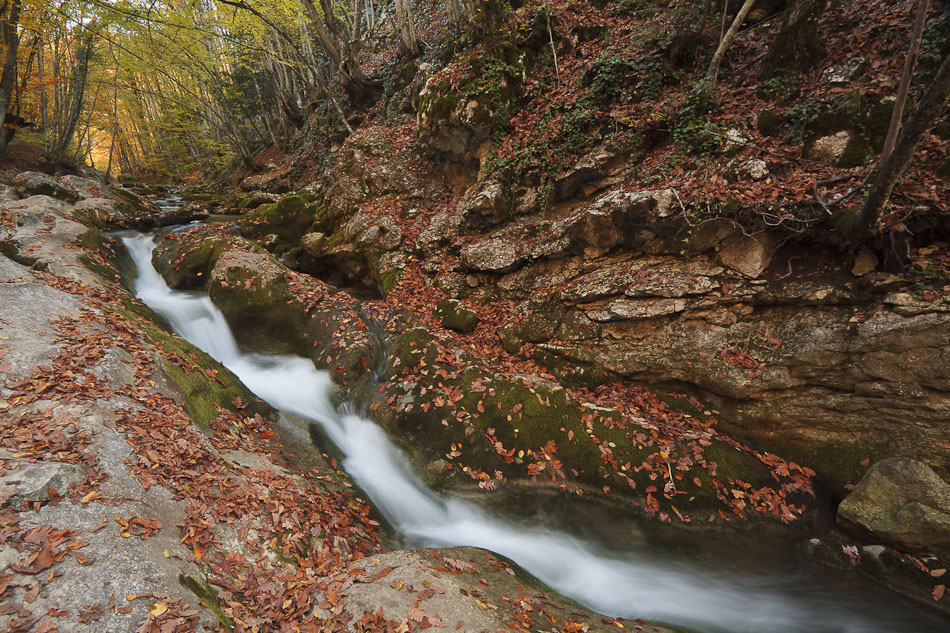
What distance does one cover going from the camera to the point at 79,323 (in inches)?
227

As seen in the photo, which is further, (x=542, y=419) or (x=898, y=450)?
(x=542, y=419)

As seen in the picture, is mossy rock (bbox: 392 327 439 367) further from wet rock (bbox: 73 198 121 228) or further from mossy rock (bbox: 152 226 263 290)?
wet rock (bbox: 73 198 121 228)

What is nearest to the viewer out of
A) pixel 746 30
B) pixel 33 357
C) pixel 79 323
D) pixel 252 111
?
pixel 33 357

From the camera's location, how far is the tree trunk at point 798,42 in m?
6.44

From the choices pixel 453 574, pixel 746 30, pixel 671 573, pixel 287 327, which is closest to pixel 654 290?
pixel 671 573

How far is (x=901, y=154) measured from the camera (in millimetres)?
4406

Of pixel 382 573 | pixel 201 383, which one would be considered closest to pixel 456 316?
pixel 201 383

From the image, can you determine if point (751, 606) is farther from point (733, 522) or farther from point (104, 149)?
point (104, 149)

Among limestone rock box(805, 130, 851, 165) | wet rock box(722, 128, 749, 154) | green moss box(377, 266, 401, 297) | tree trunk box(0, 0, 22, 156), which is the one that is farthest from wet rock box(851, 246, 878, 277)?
tree trunk box(0, 0, 22, 156)

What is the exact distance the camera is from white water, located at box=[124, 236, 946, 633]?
4.78m

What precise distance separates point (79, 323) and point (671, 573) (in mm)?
9707

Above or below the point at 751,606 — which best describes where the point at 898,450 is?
above

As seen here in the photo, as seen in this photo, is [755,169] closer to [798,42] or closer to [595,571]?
[798,42]

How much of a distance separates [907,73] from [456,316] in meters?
7.60
